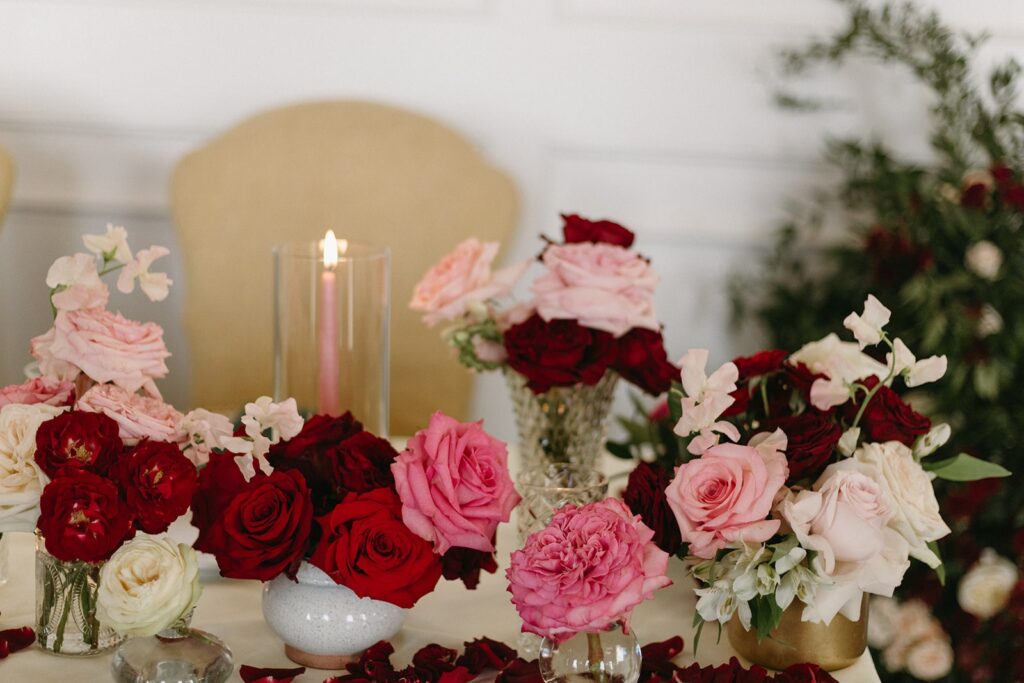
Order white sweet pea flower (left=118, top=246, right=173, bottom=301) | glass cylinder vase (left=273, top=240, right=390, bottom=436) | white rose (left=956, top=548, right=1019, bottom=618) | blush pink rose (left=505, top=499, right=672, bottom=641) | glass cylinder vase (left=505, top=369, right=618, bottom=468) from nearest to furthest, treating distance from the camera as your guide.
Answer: blush pink rose (left=505, top=499, right=672, bottom=641) < white sweet pea flower (left=118, top=246, right=173, bottom=301) < glass cylinder vase (left=273, top=240, right=390, bottom=436) < glass cylinder vase (left=505, top=369, right=618, bottom=468) < white rose (left=956, top=548, right=1019, bottom=618)

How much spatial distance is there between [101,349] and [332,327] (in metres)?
0.26

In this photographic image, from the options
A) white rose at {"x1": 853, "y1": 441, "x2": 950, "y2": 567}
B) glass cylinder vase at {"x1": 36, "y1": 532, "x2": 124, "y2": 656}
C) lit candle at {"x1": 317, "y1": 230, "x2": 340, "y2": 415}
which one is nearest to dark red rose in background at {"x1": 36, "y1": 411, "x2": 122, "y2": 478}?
glass cylinder vase at {"x1": 36, "y1": 532, "x2": 124, "y2": 656}

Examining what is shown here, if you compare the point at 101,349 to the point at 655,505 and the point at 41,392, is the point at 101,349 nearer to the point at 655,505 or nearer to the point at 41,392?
the point at 41,392

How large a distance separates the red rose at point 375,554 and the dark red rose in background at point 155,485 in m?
0.11

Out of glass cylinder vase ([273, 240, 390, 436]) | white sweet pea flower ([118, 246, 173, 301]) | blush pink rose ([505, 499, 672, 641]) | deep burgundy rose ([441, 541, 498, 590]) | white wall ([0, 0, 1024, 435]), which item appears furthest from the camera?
white wall ([0, 0, 1024, 435])

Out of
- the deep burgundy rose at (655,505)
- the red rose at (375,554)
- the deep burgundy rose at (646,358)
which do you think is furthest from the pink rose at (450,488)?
A: the deep burgundy rose at (646,358)

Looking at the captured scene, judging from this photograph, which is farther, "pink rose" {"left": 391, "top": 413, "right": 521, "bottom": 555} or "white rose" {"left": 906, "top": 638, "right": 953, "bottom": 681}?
"white rose" {"left": 906, "top": 638, "right": 953, "bottom": 681}

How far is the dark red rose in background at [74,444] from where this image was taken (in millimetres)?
840

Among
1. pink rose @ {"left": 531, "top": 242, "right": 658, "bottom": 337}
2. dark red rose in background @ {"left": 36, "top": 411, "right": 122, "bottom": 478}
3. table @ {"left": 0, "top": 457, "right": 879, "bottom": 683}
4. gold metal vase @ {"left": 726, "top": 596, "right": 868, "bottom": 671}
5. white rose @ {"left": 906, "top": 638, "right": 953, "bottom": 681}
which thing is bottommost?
white rose @ {"left": 906, "top": 638, "right": 953, "bottom": 681}

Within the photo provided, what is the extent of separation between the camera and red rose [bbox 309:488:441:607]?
33.8 inches

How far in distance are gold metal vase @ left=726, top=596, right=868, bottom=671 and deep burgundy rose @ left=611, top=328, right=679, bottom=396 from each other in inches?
12.6

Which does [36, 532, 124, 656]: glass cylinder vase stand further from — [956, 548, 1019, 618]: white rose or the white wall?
[956, 548, 1019, 618]: white rose

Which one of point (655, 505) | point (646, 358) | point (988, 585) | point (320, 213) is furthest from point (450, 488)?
point (988, 585)

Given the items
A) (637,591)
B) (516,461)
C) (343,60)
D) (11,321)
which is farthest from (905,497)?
(11,321)
